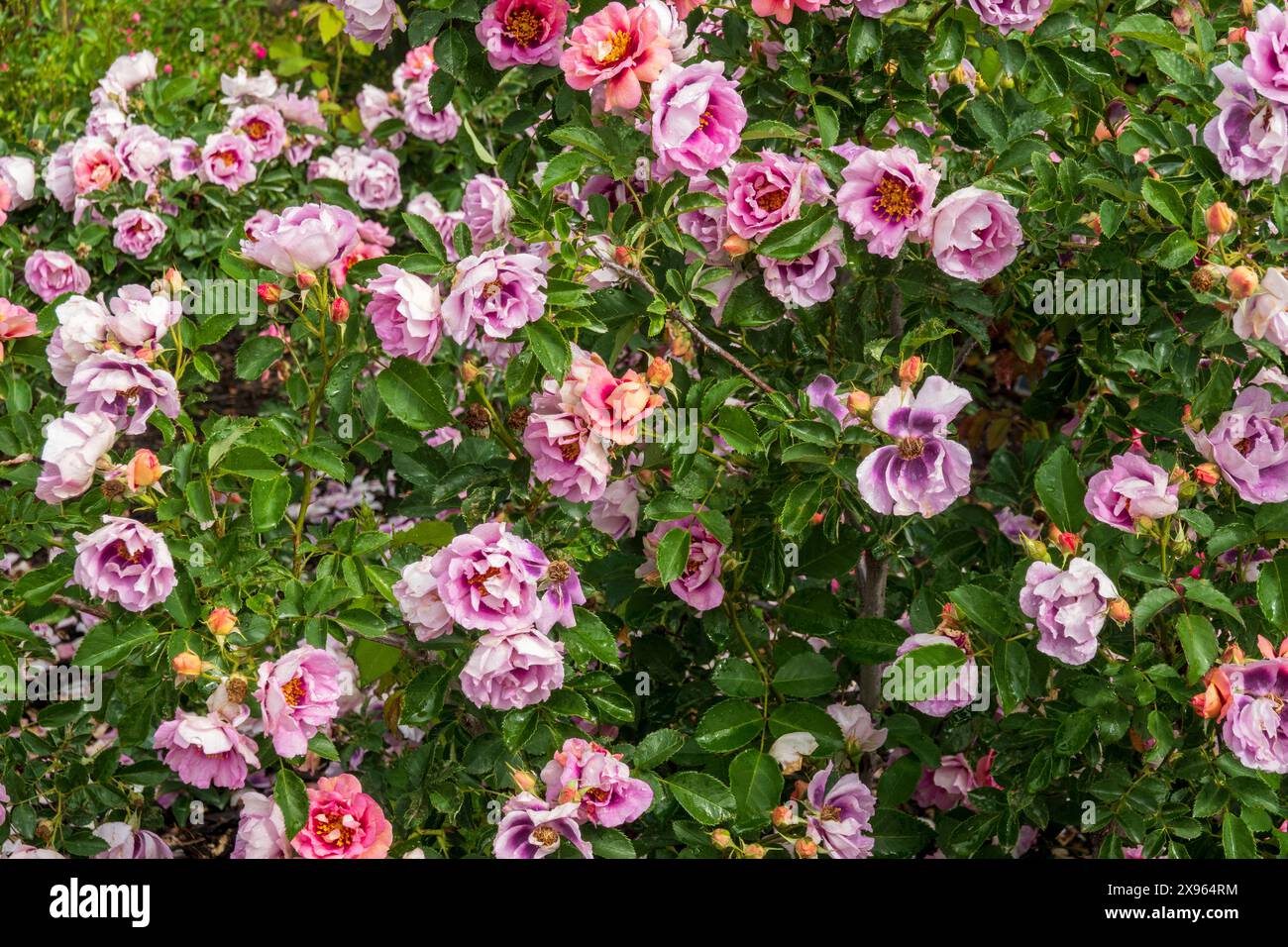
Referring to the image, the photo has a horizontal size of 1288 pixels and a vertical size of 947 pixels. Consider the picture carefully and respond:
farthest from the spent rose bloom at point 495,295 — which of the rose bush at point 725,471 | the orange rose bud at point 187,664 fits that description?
the orange rose bud at point 187,664

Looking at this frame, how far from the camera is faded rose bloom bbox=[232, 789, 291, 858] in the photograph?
65.0 inches

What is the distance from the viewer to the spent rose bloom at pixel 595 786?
5.23ft

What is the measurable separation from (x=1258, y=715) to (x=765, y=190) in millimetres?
856

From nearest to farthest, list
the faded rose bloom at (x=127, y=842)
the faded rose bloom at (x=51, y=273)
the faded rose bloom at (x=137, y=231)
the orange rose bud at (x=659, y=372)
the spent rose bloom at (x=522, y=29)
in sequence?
the orange rose bud at (x=659, y=372) < the spent rose bloom at (x=522, y=29) < the faded rose bloom at (x=127, y=842) < the faded rose bloom at (x=51, y=273) < the faded rose bloom at (x=137, y=231)

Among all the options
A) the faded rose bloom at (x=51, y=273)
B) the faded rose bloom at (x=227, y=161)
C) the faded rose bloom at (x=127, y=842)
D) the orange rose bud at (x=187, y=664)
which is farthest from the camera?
the faded rose bloom at (x=227, y=161)

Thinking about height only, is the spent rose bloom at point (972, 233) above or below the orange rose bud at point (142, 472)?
above

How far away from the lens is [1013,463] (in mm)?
2201

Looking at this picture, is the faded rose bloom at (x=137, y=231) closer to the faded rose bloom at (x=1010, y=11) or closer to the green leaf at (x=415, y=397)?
the green leaf at (x=415, y=397)

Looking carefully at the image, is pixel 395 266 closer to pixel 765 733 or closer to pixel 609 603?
pixel 609 603

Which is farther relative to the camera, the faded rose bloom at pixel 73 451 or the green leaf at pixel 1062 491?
the green leaf at pixel 1062 491

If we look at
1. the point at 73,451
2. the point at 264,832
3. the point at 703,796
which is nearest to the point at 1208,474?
the point at 703,796

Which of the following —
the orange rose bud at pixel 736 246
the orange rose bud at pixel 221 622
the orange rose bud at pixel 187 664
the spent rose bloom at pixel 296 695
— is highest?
the orange rose bud at pixel 736 246

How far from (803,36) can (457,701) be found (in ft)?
3.37
